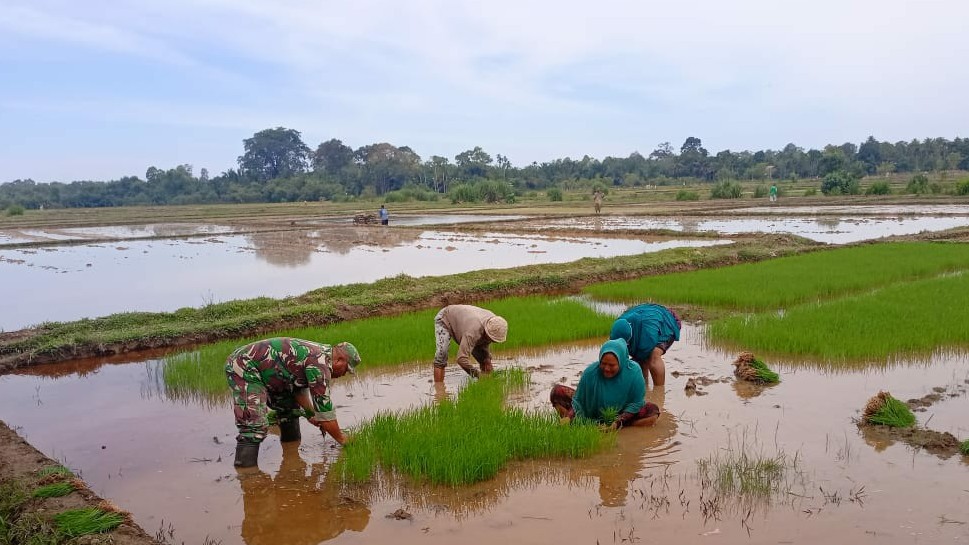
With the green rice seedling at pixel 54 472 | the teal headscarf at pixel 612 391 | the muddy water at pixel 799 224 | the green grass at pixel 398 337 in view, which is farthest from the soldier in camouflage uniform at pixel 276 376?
the muddy water at pixel 799 224

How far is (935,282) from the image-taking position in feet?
30.5

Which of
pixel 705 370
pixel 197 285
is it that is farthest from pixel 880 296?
pixel 197 285

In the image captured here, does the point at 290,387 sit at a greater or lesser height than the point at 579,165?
lesser

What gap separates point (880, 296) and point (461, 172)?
5904 cm

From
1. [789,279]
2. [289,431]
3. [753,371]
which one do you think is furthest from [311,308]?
[789,279]

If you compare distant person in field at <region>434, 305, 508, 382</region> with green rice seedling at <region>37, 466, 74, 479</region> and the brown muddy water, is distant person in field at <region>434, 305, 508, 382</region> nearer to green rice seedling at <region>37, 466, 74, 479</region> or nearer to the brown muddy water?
the brown muddy water

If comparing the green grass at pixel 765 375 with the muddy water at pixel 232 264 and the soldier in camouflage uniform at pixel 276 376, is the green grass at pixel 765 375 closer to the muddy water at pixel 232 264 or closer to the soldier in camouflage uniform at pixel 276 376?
the soldier in camouflage uniform at pixel 276 376

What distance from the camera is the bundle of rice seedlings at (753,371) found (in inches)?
220

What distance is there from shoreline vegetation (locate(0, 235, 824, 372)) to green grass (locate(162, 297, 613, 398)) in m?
0.41

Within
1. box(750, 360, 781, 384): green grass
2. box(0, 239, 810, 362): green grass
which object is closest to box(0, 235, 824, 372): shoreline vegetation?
box(0, 239, 810, 362): green grass

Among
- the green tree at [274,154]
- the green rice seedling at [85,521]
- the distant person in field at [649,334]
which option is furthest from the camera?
the green tree at [274,154]

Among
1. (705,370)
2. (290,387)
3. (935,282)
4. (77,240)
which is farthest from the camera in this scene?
(77,240)

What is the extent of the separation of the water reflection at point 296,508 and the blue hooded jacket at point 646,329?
2382 millimetres

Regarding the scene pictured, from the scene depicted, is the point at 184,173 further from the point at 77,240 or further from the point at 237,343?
the point at 237,343
